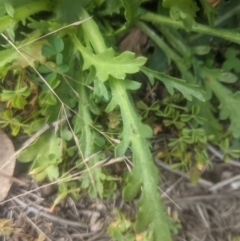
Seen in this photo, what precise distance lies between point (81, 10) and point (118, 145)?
1.09 ft

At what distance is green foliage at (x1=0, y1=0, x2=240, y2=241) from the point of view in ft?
3.75

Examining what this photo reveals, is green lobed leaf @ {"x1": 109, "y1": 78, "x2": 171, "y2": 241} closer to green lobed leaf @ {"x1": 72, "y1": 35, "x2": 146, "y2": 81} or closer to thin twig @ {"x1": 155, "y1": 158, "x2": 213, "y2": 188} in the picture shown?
green lobed leaf @ {"x1": 72, "y1": 35, "x2": 146, "y2": 81}

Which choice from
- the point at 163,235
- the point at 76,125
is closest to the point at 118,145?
the point at 76,125

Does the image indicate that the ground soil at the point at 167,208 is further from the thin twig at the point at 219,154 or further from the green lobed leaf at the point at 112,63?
the green lobed leaf at the point at 112,63

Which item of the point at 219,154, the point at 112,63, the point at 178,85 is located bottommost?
the point at 219,154

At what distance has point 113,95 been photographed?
1148 mm

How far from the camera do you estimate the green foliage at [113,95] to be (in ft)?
3.75

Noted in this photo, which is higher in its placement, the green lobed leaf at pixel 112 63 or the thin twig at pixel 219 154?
the green lobed leaf at pixel 112 63

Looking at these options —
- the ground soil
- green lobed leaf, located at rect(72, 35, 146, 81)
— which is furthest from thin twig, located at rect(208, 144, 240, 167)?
green lobed leaf, located at rect(72, 35, 146, 81)

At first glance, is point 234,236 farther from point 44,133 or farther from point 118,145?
point 44,133

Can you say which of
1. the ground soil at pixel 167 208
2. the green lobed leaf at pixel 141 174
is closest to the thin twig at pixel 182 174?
the ground soil at pixel 167 208

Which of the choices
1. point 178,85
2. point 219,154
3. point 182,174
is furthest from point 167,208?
point 178,85

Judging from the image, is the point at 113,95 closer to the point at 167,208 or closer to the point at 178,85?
the point at 178,85

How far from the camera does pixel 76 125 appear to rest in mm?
1203
